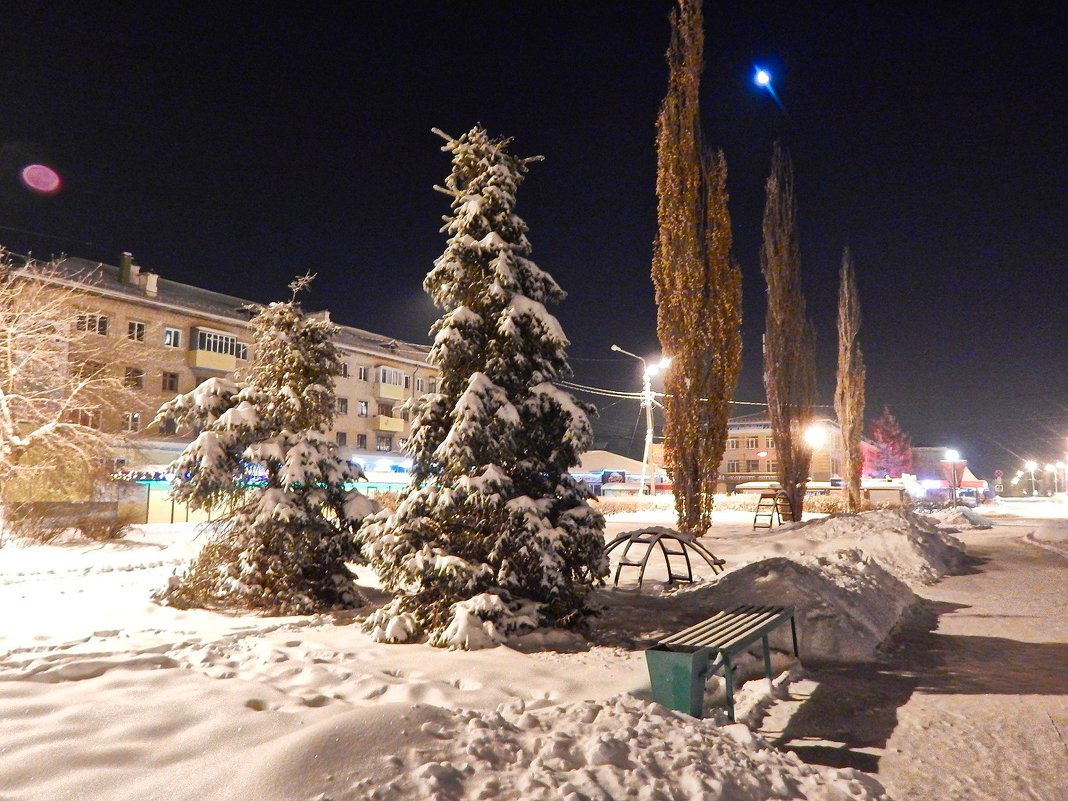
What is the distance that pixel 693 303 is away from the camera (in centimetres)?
1827

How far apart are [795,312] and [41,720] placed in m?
24.5

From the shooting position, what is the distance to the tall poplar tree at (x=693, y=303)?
18156 mm

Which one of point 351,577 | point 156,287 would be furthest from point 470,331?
point 156,287

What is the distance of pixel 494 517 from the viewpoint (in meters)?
7.83

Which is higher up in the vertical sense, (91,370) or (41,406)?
(91,370)

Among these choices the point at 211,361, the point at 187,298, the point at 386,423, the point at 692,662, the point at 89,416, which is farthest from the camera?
the point at 386,423

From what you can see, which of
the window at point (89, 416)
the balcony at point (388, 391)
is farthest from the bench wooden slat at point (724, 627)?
the balcony at point (388, 391)

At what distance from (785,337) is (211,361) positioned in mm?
27261

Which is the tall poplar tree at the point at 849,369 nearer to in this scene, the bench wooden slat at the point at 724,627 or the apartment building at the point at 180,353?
the apartment building at the point at 180,353

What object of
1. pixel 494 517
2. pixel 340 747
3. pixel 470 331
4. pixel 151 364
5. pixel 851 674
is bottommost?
pixel 851 674

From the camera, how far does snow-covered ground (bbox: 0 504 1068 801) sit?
3596mm

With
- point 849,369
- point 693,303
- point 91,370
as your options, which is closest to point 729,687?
point 693,303

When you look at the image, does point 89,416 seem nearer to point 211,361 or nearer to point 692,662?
point 211,361

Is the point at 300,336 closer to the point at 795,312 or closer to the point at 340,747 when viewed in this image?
the point at 340,747
